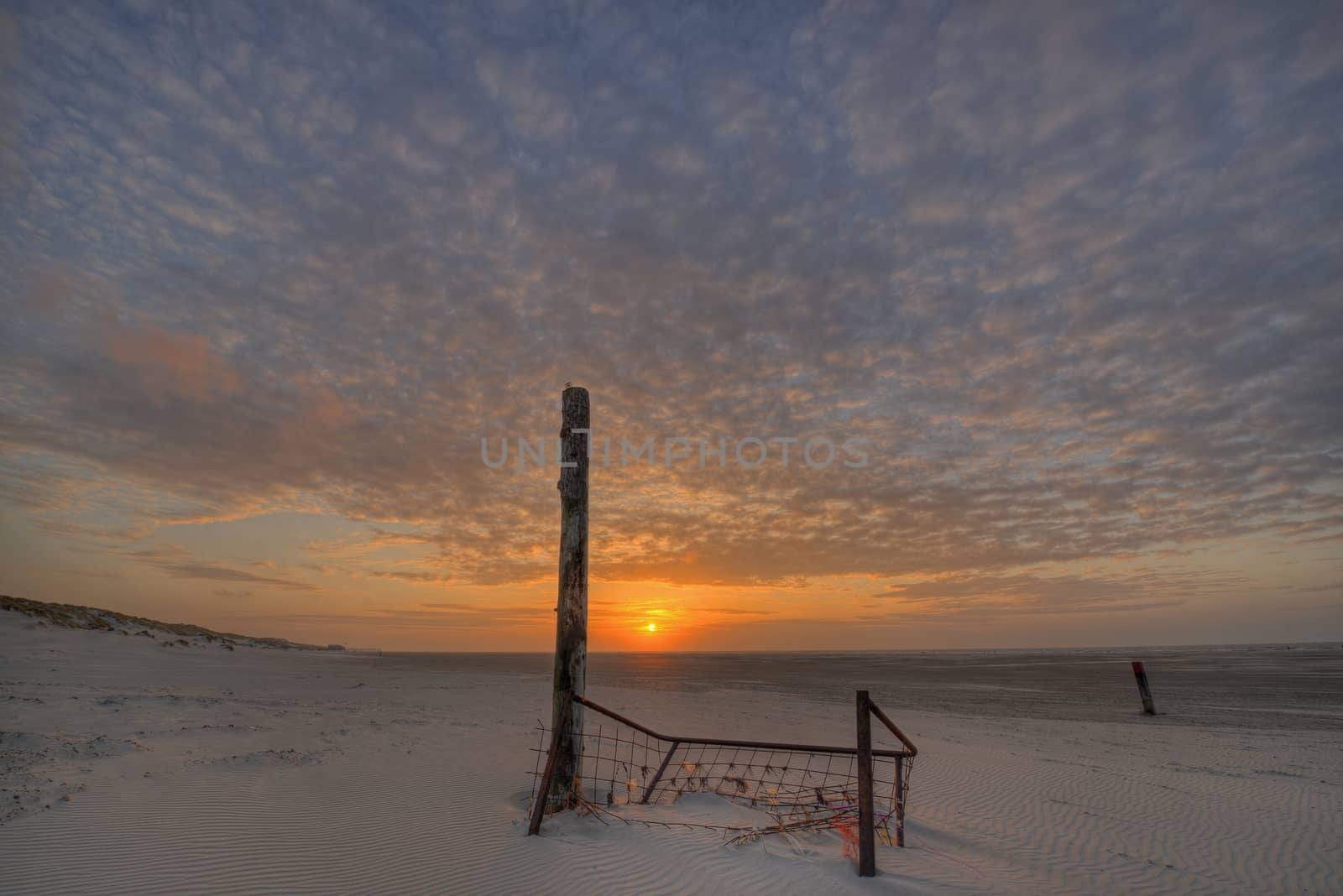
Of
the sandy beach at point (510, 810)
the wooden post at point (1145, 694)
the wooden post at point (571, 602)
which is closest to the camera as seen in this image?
the sandy beach at point (510, 810)

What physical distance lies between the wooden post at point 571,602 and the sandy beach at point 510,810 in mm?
589

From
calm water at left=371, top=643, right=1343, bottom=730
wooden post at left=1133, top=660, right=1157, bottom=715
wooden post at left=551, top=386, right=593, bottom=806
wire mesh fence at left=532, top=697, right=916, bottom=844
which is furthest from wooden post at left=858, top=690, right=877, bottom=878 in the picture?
wooden post at left=1133, top=660, right=1157, bottom=715

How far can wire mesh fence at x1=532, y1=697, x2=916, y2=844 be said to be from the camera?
6.93m

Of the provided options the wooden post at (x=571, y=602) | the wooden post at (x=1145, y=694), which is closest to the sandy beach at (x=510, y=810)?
the wooden post at (x=571, y=602)

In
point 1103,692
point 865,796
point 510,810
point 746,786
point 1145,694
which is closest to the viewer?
point 865,796

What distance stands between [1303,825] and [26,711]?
68.1 feet

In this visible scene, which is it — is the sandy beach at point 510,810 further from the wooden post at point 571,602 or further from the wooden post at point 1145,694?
the wooden post at point 1145,694

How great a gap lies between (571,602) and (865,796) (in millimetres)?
3925

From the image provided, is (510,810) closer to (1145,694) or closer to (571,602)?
(571,602)

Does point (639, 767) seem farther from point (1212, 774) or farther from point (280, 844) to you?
point (1212, 774)

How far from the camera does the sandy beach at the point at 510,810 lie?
5.54 m

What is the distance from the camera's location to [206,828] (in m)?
6.32

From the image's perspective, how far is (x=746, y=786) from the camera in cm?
926

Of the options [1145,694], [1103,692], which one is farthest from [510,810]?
[1103,692]
